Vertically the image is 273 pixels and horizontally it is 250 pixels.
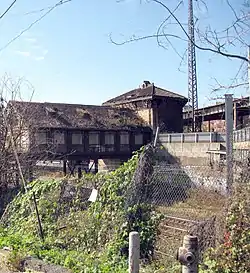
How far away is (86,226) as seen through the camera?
222 inches

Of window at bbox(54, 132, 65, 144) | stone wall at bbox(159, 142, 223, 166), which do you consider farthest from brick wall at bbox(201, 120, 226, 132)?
window at bbox(54, 132, 65, 144)

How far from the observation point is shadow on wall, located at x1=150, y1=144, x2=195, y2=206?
5.81 meters

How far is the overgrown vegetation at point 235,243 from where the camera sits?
382 cm

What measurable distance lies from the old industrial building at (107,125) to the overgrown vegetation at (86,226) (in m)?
18.2

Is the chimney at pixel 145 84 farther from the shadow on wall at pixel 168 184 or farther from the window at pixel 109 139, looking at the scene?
the shadow on wall at pixel 168 184

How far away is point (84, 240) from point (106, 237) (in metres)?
0.40

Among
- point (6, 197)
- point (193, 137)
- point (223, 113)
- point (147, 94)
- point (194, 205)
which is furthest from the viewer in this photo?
point (147, 94)

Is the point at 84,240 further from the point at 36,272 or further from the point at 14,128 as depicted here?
the point at 14,128

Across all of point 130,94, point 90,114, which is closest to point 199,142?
point 90,114

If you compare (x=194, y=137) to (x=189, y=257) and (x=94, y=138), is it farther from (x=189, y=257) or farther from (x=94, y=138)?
(x=189, y=257)

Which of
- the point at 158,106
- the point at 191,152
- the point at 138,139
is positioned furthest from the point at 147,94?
the point at 191,152

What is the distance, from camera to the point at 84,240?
18.3 feet

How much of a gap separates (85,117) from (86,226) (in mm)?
26385

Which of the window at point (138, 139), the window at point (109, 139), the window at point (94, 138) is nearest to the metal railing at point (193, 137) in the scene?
the window at point (138, 139)
